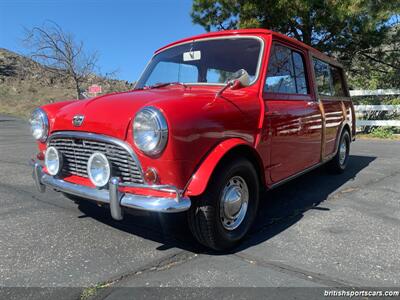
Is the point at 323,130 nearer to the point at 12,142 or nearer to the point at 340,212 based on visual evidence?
the point at 340,212

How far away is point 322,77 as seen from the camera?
17.2 feet

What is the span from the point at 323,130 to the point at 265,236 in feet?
6.76

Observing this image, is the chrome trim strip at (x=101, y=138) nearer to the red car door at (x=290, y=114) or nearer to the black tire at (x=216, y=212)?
the black tire at (x=216, y=212)

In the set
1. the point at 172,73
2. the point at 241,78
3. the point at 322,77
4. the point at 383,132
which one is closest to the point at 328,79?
the point at 322,77

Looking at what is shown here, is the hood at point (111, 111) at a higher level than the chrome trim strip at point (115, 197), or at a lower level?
higher

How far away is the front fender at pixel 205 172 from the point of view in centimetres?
271

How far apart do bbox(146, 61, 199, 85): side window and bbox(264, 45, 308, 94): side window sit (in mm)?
761

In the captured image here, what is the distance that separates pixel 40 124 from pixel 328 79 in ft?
13.0

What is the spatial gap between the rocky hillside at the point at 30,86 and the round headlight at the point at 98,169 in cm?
2334

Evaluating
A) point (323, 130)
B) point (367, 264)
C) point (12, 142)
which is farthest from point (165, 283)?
point (12, 142)

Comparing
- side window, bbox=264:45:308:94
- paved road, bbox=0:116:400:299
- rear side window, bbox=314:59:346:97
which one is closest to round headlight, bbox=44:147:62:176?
paved road, bbox=0:116:400:299

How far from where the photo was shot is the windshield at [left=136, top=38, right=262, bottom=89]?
149 inches

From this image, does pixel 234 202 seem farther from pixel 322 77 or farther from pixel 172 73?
pixel 322 77

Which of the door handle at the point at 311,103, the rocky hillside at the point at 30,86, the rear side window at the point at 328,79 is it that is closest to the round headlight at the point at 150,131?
the door handle at the point at 311,103
